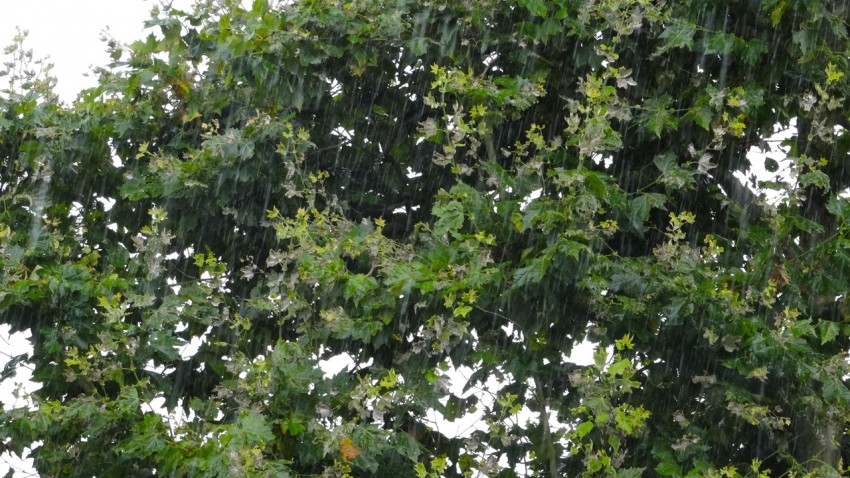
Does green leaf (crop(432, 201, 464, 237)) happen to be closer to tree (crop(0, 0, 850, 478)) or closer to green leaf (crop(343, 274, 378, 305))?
tree (crop(0, 0, 850, 478))

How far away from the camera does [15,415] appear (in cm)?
489

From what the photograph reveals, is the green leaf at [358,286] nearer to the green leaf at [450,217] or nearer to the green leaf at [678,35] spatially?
the green leaf at [450,217]

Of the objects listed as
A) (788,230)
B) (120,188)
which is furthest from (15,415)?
(788,230)

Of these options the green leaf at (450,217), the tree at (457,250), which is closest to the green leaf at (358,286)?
the tree at (457,250)

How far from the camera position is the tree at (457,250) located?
411 centimetres

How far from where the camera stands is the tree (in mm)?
4105

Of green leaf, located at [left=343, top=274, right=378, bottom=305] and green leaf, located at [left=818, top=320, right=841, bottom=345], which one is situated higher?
green leaf, located at [left=818, top=320, right=841, bottom=345]

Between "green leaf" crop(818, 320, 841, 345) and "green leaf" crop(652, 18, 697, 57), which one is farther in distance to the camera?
"green leaf" crop(652, 18, 697, 57)

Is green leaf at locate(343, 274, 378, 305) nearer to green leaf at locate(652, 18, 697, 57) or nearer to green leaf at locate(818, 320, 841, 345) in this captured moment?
green leaf at locate(652, 18, 697, 57)

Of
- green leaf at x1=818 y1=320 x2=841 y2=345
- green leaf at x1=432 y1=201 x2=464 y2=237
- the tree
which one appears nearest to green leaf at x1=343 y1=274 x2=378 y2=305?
the tree

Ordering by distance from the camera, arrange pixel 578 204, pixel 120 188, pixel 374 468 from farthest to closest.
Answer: pixel 120 188 → pixel 374 468 → pixel 578 204

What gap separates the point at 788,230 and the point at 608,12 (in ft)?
3.85

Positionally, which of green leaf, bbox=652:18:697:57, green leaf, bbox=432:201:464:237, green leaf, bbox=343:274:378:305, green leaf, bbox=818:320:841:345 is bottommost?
green leaf, bbox=343:274:378:305

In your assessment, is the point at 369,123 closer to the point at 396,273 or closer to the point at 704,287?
the point at 396,273
